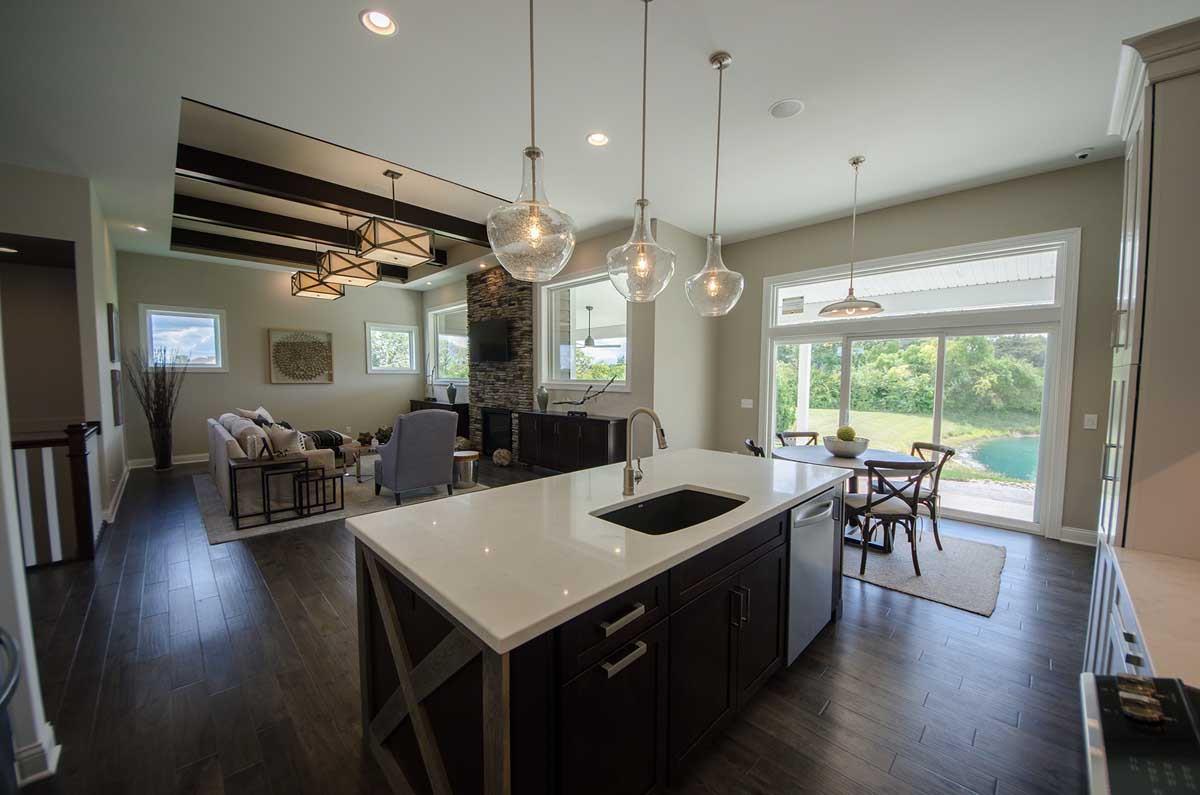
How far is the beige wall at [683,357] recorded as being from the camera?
205 inches

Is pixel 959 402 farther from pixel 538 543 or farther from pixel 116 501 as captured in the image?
pixel 116 501

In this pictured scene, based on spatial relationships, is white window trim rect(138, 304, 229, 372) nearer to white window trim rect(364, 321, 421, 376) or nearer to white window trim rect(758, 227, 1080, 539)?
white window trim rect(364, 321, 421, 376)

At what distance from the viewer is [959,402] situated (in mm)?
4332

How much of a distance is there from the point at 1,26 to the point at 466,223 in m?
3.89

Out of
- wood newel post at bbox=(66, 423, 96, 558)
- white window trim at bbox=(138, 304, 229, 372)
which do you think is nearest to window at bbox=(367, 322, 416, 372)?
white window trim at bbox=(138, 304, 229, 372)

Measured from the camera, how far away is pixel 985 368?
4.21 m

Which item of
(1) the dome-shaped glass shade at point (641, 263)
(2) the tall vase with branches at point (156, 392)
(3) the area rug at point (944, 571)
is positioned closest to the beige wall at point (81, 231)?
(2) the tall vase with branches at point (156, 392)

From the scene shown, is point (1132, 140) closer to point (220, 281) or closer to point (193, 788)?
point (193, 788)

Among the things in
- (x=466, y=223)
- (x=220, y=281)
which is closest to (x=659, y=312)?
(x=466, y=223)

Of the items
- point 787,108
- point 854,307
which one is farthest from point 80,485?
point 854,307

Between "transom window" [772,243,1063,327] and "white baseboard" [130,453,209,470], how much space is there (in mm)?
9281

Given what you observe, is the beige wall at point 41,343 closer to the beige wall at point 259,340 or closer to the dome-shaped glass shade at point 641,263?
the beige wall at point 259,340

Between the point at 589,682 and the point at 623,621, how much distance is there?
0.17 m

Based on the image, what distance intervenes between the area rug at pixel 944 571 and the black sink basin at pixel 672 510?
1.80 m
